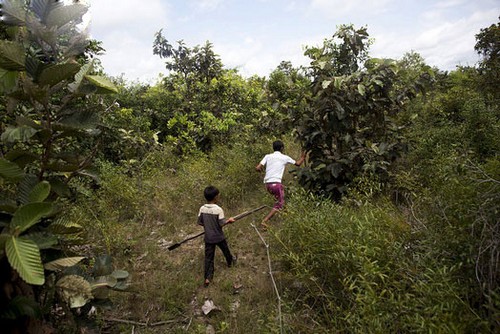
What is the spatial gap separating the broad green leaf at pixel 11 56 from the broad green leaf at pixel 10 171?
553 mm

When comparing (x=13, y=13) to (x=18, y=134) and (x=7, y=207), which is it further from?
(x=7, y=207)

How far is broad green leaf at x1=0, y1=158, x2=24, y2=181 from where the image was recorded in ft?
6.22

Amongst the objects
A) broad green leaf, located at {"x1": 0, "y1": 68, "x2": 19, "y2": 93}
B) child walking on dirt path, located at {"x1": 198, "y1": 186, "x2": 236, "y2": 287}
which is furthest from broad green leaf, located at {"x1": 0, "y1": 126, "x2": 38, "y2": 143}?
child walking on dirt path, located at {"x1": 198, "y1": 186, "x2": 236, "y2": 287}

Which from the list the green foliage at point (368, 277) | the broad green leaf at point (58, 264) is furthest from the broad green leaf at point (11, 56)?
the green foliage at point (368, 277)

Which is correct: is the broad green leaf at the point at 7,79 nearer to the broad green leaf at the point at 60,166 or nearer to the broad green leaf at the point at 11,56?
the broad green leaf at the point at 11,56

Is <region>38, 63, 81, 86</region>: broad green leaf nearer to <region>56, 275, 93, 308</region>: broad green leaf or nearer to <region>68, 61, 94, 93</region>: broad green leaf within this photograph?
<region>68, 61, 94, 93</region>: broad green leaf

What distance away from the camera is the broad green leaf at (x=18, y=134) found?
196 centimetres

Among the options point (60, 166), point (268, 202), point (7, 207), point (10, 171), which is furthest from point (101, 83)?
point (268, 202)

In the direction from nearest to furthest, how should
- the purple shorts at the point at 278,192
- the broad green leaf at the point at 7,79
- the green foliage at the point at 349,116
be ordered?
1. the broad green leaf at the point at 7,79
2. the green foliage at the point at 349,116
3. the purple shorts at the point at 278,192

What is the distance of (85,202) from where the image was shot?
17.3 feet

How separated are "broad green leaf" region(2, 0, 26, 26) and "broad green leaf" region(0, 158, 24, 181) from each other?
0.91 m

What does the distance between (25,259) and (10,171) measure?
2.08 feet

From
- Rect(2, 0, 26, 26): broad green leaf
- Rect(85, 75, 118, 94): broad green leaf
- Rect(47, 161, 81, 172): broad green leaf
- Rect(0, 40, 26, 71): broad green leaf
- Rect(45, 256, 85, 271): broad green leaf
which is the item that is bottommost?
Rect(45, 256, 85, 271): broad green leaf

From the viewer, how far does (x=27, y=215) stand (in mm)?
1737
